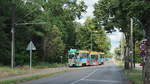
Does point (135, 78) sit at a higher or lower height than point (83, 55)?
lower

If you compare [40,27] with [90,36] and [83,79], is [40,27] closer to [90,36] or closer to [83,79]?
[83,79]

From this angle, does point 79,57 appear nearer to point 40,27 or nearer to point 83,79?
point 40,27

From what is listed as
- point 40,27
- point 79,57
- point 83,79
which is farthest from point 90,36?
point 83,79

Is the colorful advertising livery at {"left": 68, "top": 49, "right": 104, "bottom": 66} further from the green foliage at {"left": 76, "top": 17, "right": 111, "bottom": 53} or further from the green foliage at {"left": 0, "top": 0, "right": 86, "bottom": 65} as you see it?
the green foliage at {"left": 76, "top": 17, "right": 111, "bottom": 53}

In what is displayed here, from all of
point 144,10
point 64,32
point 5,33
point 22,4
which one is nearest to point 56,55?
point 64,32

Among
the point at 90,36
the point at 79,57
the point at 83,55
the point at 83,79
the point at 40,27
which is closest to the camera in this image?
the point at 83,79

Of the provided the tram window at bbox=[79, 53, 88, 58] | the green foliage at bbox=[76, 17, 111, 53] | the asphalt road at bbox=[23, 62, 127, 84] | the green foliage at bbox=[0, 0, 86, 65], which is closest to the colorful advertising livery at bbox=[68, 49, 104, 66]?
the tram window at bbox=[79, 53, 88, 58]

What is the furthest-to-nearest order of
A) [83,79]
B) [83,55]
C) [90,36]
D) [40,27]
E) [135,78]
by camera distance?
[90,36] < [83,55] < [40,27] < [83,79] < [135,78]

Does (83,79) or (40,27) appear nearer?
(83,79)

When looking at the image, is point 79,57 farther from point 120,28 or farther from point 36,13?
point 120,28

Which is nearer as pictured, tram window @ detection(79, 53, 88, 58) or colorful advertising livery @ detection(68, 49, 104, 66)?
colorful advertising livery @ detection(68, 49, 104, 66)

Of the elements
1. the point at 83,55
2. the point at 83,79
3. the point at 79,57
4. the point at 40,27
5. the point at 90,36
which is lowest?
the point at 83,79

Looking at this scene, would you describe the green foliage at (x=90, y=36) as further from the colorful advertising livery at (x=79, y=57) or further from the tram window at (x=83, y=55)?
the tram window at (x=83, y=55)

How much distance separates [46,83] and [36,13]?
33.9 metres
